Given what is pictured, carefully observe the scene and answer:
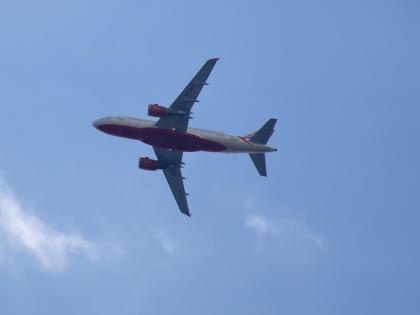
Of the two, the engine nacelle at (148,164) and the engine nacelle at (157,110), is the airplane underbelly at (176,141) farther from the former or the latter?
the engine nacelle at (148,164)

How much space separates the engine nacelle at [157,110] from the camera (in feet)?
419

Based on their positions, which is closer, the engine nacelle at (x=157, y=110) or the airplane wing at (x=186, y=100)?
the airplane wing at (x=186, y=100)

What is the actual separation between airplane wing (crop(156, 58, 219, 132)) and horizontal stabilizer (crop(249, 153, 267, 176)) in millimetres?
10244

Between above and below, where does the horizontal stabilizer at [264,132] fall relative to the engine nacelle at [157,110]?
below

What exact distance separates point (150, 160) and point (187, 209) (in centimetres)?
938

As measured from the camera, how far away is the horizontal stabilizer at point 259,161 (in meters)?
128

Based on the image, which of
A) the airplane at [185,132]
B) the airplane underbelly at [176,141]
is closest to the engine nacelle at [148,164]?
the airplane at [185,132]

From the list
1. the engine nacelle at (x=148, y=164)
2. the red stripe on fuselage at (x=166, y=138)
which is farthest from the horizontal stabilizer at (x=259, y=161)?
the engine nacelle at (x=148, y=164)

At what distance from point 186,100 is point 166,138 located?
238 inches

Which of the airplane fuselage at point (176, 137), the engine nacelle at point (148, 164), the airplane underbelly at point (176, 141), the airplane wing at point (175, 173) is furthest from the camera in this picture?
the airplane wing at point (175, 173)

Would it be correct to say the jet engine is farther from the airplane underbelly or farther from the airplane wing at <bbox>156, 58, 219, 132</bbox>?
the airplane underbelly

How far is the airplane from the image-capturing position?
126 m

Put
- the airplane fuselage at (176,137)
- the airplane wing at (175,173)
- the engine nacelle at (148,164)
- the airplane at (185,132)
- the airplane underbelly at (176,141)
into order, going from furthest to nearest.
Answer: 1. the airplane wing at (175,173)
2. the engine nacelle at (148,164)
3. the airplane underbelly at (176,141)
4. the airplane fuselage at (176,137)
5. the airplane at (185,132)

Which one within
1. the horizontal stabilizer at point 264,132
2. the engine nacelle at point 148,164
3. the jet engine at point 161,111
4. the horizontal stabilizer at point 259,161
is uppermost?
the jet engine at point 161,111
